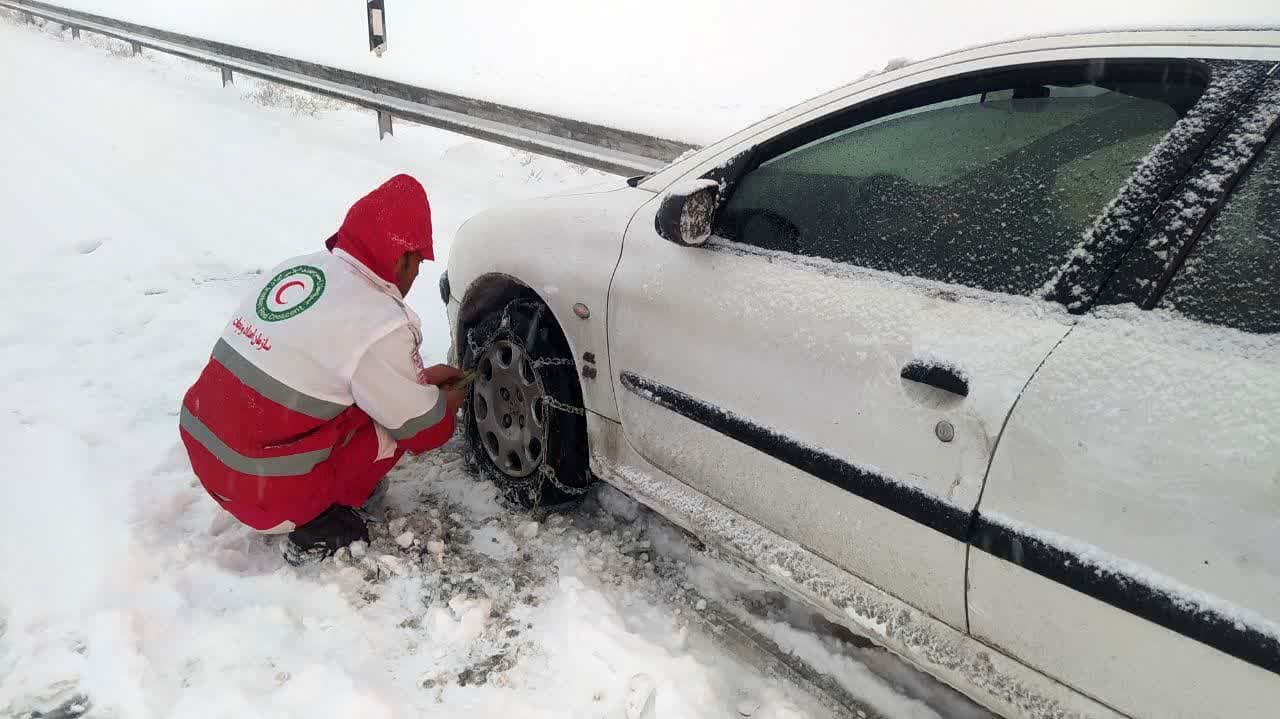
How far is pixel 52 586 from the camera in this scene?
7.87ft

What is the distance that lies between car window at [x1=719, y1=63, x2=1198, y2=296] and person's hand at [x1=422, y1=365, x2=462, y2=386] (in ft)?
4.35

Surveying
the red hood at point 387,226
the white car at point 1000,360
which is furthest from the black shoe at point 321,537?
the white car at point 1000,360

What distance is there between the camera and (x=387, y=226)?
244 cm

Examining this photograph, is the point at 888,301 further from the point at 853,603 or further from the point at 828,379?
the point at 853,603

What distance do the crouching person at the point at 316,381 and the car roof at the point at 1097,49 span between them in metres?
1.24

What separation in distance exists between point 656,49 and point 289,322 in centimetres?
1711

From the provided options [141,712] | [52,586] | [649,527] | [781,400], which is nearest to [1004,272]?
[781,400]

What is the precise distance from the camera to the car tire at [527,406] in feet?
8.76

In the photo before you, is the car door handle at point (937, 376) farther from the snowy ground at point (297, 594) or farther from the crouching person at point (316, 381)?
the crouching person at point (316, 381)

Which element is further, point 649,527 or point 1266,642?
point 649,527

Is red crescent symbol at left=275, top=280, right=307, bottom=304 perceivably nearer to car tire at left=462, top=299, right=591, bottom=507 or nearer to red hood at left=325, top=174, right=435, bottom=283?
red hood at left=325, top=174, right=435, bottom=283

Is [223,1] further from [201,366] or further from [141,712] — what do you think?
[141,712]

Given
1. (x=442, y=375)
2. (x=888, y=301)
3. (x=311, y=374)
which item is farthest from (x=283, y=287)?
(x=888, y=301)

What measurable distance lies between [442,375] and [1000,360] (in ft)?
6.65
